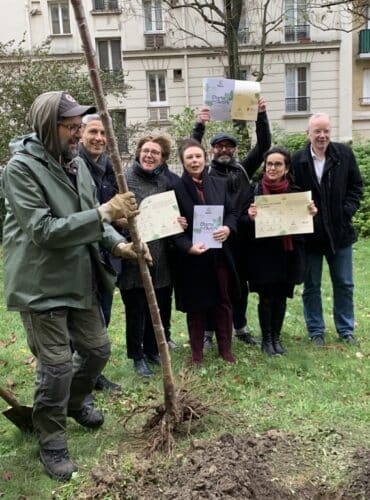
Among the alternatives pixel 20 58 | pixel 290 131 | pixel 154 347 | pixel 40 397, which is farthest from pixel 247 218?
A: pixel 290 131

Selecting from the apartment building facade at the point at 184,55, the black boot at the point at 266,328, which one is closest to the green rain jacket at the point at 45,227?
the black boot at the point at 266,328

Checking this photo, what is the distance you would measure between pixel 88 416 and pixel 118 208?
159 cm

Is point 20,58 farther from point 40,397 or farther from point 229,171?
point 40,397

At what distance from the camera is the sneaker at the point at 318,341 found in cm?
521

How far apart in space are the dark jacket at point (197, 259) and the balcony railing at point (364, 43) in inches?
986

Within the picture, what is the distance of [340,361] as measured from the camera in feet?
15.6

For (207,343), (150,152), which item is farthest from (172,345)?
(150,152)

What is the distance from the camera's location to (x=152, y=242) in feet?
14.9

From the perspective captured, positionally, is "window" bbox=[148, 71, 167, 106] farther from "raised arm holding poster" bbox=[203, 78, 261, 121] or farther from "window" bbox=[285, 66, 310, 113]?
"raised arm holding poster" bbox=[203, 78, 261, 121]

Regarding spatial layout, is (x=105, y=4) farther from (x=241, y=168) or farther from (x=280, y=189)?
(x=280, y=189)

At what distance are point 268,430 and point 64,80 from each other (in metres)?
11.6

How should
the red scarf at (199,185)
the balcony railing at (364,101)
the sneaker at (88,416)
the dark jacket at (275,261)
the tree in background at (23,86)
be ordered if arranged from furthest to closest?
the balcony railing at (364,101)
the tree in background at (23,86)
the dark jacket at (275,261)
the red scarf at (199,185)
the sneaker at (88,416)

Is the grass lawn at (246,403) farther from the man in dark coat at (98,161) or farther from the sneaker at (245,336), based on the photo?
the man in dark coat at (98,161)

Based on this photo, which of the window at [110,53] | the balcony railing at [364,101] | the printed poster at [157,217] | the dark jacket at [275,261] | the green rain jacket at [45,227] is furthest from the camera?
the balcony railing at [364,101]
